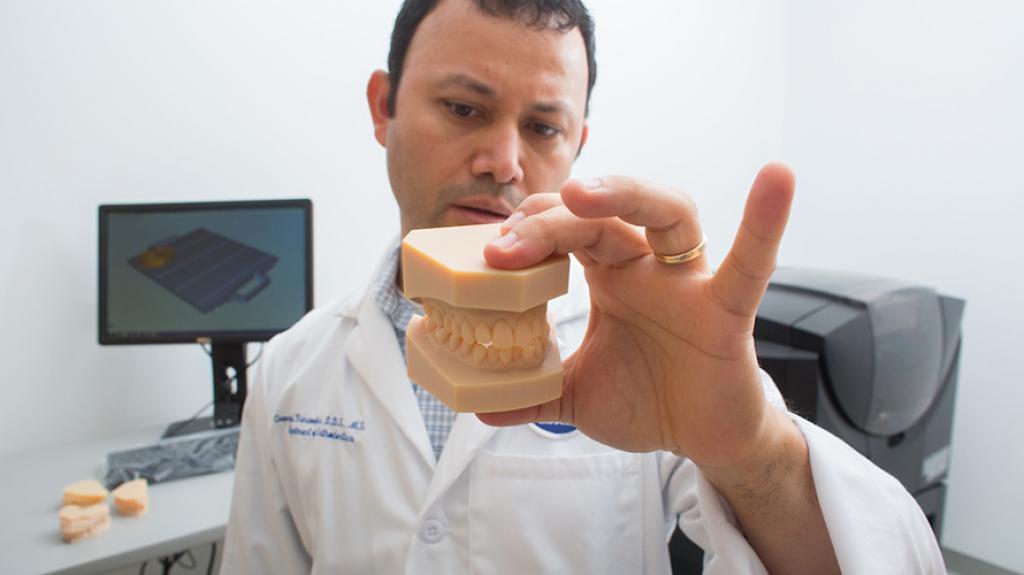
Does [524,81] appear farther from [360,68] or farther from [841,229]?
[841,229]

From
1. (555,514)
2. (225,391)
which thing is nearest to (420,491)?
(555,514)

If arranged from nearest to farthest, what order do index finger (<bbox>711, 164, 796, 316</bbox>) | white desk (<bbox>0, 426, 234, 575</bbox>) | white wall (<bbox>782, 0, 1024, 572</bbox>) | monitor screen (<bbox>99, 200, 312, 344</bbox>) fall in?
index finger (<bbox>711, 164, 796, 316</bbox>)
white desk (<bbox>0, 426, 234, 575</bbox>)
monitor screen (<bbox>99, 200, 312, 344</bbox>)
white wall (<bbox>782, 0, 1024, 572</bbox>)

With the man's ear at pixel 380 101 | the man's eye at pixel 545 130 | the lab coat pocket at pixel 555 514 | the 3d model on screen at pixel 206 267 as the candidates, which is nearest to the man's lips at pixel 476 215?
the man's eye at pixel 545 130

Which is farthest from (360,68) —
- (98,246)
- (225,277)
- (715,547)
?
(715,547)

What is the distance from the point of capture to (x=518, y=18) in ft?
3.08

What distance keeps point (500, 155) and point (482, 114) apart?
86 mm

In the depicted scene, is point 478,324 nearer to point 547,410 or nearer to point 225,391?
point 547,410

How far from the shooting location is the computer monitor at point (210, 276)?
5.60ft

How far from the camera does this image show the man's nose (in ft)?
3.09

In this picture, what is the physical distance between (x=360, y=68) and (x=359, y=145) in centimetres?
25

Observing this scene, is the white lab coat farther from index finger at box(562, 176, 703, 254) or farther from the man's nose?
index finger at box(562, 176, 703, 254)

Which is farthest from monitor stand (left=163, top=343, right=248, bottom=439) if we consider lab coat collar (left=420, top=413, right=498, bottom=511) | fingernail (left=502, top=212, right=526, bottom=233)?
fingernail (left=502, top=212, right=526, bottom=233)

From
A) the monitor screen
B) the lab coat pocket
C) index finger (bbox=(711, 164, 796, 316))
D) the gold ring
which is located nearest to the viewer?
index finger (bbox=(711, 164, 796, 316))

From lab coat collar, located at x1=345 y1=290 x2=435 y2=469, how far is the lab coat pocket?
A: 0.12 meters
